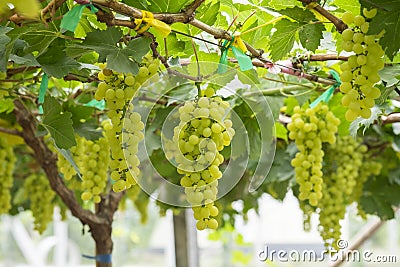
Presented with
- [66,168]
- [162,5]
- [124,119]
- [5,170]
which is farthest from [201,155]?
[5,170]

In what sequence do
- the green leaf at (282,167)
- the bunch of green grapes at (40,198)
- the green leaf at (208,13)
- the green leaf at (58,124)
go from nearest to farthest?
the green leaf at (208,13)
the green leaf at (58,124)
the green leaf at (282,167)
the bunch of green grapes at (40,198)

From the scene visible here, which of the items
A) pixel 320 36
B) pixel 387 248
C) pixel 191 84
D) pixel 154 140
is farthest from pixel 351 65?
pixel 387 248

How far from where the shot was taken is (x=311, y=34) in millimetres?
916

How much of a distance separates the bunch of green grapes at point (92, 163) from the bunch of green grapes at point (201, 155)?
0.54m

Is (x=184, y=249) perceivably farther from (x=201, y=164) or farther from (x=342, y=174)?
(x=201, y=164)

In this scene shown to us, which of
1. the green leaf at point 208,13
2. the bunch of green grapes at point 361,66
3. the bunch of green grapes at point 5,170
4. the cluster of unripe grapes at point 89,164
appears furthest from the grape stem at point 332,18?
the bunch of green grapes at point 5,170

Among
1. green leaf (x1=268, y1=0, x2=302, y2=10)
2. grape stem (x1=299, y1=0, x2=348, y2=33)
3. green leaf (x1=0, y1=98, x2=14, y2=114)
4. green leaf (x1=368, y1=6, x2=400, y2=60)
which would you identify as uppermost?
green leaf (x1=0, y1=98, x2=14, y2=114)

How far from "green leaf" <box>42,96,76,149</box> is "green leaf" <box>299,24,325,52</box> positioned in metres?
0.46

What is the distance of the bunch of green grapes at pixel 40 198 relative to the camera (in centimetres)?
204

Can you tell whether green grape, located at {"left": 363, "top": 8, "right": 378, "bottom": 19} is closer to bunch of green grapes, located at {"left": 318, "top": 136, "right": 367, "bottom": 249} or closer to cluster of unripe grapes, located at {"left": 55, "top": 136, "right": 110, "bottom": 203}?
cluster of unripe grapes, located at {"left": 55, "top": 136, "right": 110, "bottom": 203}

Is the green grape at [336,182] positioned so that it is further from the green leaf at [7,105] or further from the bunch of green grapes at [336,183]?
the green leaf at [7,105]

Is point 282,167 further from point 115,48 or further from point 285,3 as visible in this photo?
point 115,48

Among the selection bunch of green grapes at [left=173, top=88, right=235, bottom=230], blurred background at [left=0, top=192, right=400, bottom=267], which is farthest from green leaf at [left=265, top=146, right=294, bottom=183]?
blurred background at [left=0, top=192, right=400, bottom=267]

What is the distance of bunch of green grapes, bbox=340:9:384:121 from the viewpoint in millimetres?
757
